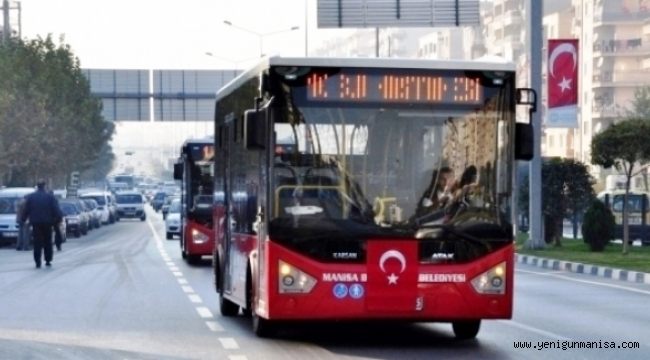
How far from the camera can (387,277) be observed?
1478 centimetres

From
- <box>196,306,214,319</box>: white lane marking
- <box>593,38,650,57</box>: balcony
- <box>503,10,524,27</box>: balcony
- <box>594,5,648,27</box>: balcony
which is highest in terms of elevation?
<box>503,10,524,27</box>: balcony

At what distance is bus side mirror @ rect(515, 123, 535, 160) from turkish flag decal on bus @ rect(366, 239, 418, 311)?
142 centimetres

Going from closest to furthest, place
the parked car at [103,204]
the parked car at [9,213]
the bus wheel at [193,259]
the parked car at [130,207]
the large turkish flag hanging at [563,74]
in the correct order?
the bus wheel at [193,259]
the large turkish flag hanging at [563,74]
the parked car at [9,213]
the parked car at [103,204]
the parked car at [130,207]

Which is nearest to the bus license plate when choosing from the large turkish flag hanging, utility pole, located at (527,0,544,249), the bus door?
utility pole, located at (527,0,544,249)

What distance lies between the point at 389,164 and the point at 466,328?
7.06 ft

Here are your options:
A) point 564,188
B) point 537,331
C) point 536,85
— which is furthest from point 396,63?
point 564,188

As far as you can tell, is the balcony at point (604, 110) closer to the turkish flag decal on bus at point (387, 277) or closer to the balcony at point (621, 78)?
the balcony at point (621, 78)

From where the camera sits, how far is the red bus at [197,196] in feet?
116

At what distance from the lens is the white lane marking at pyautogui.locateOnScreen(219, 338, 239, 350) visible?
1520 centimetres

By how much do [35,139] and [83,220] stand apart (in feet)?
39.3

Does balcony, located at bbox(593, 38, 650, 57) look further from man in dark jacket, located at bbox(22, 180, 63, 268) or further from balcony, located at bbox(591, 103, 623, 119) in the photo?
man in dark jacket, located at bbox(22, 180, 63, 268)

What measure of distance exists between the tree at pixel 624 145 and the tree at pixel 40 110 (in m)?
43.9

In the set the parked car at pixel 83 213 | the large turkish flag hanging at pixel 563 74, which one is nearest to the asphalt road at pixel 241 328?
the large turkish flag hanging at pixel 563 74

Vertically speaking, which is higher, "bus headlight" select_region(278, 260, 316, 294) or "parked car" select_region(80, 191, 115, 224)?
"bus headlight" select_region(278, 260, 316, 294)
